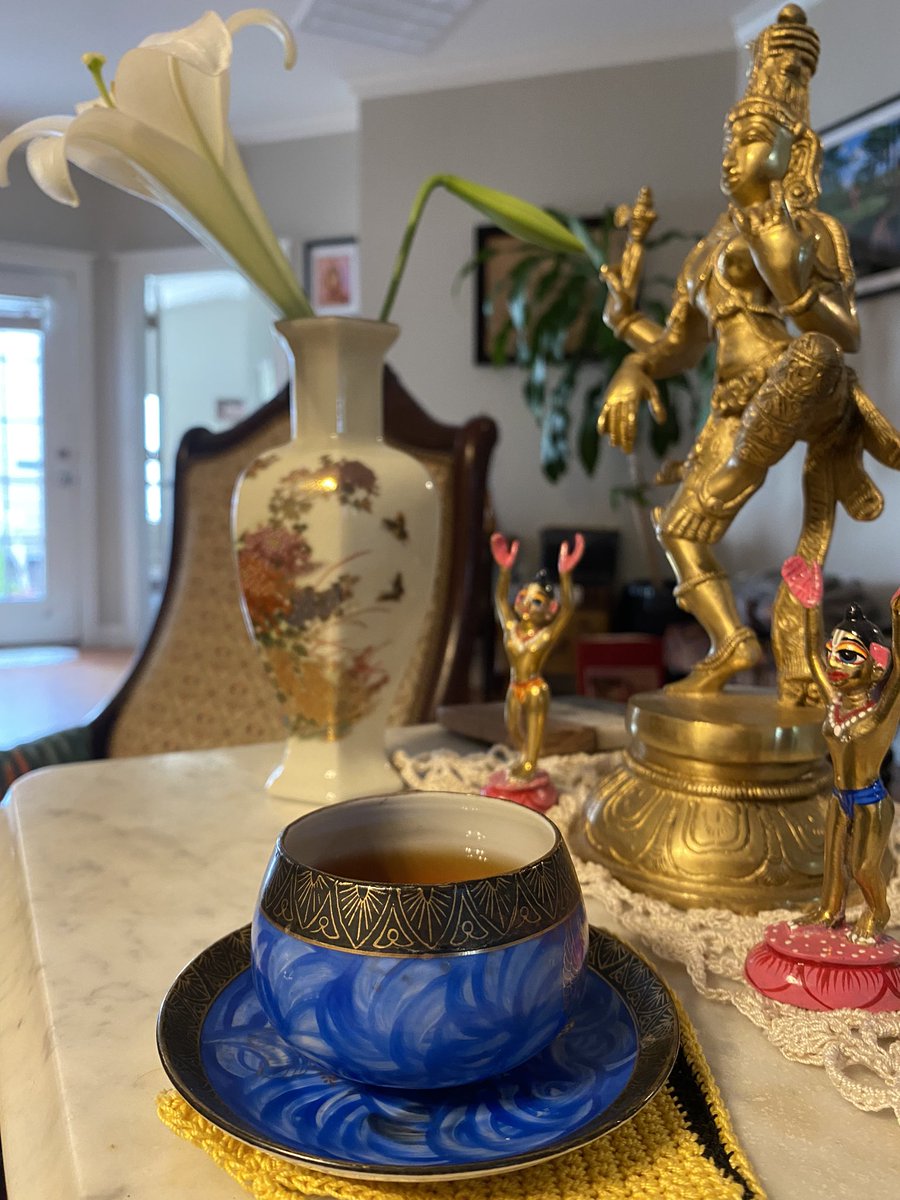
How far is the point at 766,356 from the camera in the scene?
0.58 meters

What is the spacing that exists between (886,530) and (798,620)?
96.8 inches

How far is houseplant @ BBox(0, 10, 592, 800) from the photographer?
669 millimetres

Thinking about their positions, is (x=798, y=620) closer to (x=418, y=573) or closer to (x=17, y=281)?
(x=418, y=573)

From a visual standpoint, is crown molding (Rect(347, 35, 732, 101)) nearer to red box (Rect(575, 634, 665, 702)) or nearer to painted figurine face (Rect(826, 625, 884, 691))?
red box (Rect(575, 634, 665, 702))

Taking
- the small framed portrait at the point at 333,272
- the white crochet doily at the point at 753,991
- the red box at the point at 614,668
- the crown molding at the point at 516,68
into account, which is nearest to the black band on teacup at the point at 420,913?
the white crochet doily at the point at 753,991

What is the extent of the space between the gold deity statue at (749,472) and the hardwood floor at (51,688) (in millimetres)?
2762

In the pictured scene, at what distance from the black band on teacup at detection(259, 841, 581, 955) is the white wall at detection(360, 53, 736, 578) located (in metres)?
3.50

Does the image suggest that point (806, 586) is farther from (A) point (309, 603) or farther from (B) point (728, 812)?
(A) point (309, 603)

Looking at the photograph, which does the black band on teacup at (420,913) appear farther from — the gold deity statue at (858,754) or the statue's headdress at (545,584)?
the statue's headdress at (545,584)

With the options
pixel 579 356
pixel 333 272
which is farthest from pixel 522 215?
pixel 333 272

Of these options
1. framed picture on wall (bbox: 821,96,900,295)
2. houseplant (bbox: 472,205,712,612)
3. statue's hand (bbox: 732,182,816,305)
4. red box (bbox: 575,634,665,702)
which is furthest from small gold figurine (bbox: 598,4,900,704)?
houseplant (bbox: 472,205,712,612)

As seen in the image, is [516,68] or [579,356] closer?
[579,356]

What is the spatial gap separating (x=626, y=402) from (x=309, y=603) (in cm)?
26

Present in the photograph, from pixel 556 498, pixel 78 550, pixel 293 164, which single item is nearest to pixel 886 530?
pixel 556 498
